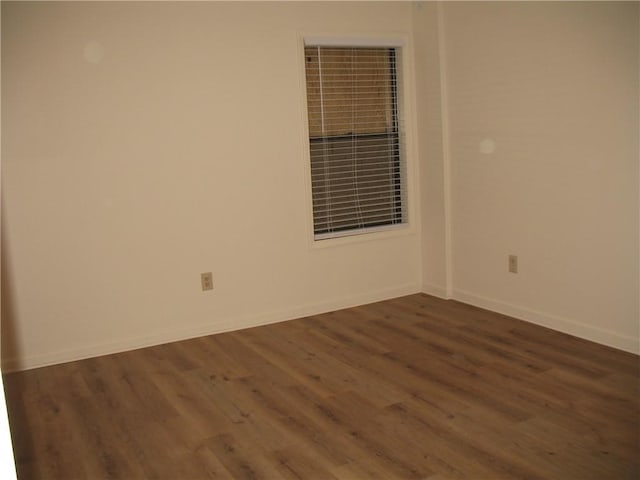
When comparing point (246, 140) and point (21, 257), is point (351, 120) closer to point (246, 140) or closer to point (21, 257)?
point (246, 140)

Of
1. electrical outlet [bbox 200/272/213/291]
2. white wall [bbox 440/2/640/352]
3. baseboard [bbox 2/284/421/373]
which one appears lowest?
baseboard [bbox 2/284/421/373]

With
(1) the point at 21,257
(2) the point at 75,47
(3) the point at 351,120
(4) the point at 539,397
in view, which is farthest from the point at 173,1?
(4) the point at 539,397

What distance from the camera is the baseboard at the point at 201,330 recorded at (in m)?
3.73

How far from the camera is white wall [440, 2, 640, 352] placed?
341 cm

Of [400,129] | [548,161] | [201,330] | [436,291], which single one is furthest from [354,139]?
[201,330]

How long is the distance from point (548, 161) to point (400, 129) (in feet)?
4.24

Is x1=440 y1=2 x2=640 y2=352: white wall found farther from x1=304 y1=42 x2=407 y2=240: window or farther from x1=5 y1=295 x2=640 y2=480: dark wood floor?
x1=304 y1=42 x2=407 y2=240: window

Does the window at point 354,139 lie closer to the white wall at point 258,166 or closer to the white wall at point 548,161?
the white wall at point 258,166

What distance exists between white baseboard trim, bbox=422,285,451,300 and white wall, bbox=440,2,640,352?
0.32 ft

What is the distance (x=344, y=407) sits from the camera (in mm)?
3000

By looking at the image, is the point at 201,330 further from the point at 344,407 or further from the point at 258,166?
the point at 344,407

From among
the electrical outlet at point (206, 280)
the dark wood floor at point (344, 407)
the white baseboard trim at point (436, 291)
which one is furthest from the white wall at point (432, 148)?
the electrical outlet at point (206, 280)

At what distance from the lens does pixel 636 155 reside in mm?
3303

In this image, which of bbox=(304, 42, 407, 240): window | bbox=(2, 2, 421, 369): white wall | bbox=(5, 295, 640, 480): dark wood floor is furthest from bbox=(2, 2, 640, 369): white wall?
bbox=(5, 295, 640, 480): dark wood floor
